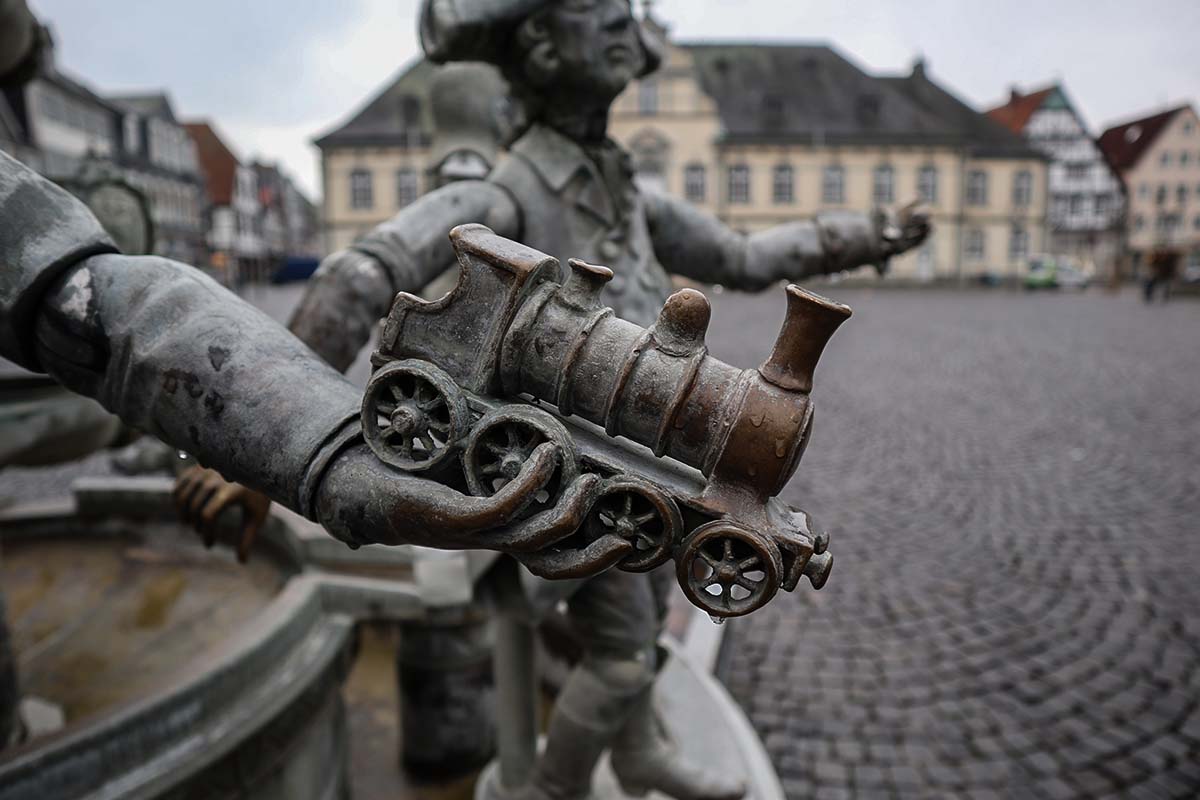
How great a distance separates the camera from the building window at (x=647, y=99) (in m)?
31.2

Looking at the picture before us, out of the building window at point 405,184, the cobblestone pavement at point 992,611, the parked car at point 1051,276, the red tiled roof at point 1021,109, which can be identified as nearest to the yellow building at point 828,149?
the parked car at point 1051,276

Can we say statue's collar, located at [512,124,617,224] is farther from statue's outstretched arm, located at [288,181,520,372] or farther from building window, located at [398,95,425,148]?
building window, located at [398,95,425,148]

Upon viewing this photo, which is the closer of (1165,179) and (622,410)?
(622,410)

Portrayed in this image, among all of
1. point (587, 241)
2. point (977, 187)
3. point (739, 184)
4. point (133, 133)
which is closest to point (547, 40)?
point (587, 241)

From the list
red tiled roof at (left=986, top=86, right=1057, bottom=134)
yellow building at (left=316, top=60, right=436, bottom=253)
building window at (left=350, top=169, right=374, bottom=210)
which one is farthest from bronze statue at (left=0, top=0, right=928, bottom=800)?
red tiled roof at (left=986, top=86, right=1057, bottom=134)

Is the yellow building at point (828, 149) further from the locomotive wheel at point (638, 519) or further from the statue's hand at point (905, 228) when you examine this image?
the locomotive wheel at point (638, 519)

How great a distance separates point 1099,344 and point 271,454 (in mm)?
14764

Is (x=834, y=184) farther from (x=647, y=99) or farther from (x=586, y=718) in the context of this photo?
(x=586, y=718)

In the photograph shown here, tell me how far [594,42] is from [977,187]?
35.7 metres

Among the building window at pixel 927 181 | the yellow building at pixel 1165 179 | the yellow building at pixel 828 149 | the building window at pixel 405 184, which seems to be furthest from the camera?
the yellow building at pixel 1165 179

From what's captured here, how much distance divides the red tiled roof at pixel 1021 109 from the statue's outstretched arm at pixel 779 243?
1667 inches

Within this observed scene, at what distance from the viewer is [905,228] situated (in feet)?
7.40

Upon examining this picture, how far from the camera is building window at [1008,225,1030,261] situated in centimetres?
3422

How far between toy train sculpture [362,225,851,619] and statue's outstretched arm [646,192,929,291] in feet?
4.49
